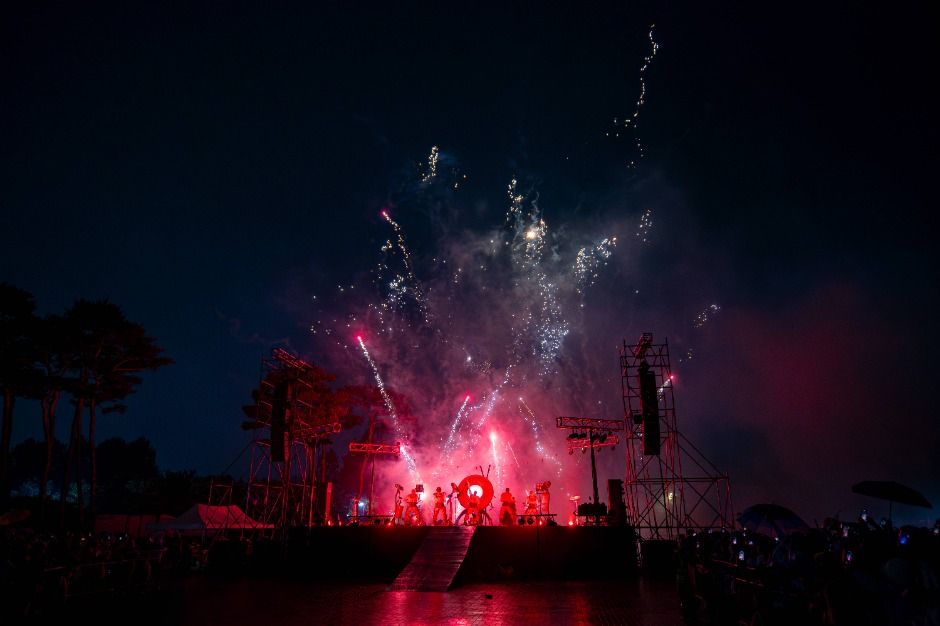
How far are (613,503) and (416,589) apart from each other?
7.51 metres

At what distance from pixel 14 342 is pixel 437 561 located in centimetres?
2128

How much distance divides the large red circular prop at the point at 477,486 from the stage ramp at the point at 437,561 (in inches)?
194

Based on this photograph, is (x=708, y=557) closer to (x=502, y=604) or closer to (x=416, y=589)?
Result: (x=502, y=604)

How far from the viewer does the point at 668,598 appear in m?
12.5

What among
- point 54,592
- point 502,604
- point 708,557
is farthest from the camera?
point 502,604

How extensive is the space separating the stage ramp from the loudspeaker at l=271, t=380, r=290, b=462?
233 inches

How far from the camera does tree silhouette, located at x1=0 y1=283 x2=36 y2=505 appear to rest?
24062 millimetres

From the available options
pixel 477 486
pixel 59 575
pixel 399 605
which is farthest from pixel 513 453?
pixel 59 575

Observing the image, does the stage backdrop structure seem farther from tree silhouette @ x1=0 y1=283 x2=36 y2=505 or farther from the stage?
tree silhouette @ x1=0 y1=283 x2=36 y2=505

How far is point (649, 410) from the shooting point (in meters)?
18.4

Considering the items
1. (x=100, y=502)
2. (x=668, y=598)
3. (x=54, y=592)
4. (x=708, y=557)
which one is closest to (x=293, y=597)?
(x=54, y=592)

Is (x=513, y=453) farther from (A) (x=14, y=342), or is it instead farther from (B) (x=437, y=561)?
(A) (x=14, y=342)

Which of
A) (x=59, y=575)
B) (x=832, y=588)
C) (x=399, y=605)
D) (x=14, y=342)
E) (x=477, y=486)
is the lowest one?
(x=399, y=605)

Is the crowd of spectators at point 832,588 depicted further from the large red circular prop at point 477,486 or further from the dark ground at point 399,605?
the large red circular prop at point 477,486
